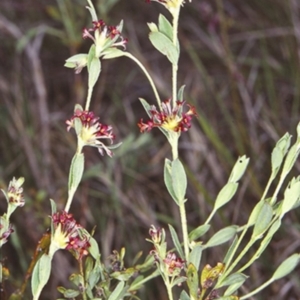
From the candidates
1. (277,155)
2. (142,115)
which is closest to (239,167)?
(277,155)

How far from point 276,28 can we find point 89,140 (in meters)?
1.26

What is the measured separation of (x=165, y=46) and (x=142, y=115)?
131 cm

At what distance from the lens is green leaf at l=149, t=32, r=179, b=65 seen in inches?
19.9

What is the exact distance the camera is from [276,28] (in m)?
1.68

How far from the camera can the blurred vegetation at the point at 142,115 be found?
1312 millimetres

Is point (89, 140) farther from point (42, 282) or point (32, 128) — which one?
point (32, 128)

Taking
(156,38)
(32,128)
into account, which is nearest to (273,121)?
(32,128)

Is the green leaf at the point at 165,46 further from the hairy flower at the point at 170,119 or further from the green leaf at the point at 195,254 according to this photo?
the green leaf at the point at 195,254

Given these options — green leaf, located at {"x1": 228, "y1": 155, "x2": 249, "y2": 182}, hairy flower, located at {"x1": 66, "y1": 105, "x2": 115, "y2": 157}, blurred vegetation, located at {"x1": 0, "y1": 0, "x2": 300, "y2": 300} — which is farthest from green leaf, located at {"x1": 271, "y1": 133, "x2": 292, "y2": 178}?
blurred vegetation, located at {"x1": 0, "y1": 0, "x2": 300, "y2": 300}

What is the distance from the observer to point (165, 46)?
51cm

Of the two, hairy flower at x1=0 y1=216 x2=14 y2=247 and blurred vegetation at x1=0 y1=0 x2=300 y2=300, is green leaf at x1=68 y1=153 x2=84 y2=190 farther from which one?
blurred vegetation at x1=0 y1=0 x2=300 y2=300

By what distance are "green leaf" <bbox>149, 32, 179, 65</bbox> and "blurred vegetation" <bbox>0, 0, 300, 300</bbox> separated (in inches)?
24.2

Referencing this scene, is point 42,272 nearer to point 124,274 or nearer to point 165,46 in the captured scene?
point 124,274

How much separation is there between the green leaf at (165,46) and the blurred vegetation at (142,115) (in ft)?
2.02
